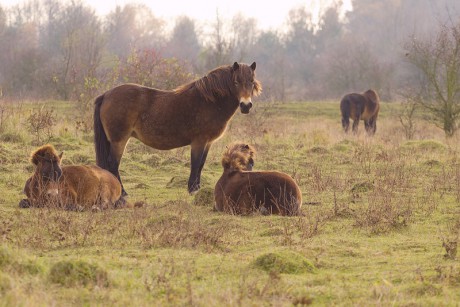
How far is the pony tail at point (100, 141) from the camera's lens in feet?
40.5

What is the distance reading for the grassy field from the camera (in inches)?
221

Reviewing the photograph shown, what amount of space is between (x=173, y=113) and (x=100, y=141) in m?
1.29

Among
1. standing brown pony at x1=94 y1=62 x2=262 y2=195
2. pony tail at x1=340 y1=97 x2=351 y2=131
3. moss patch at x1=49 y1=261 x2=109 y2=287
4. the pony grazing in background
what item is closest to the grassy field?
moss patch at x1=49 y1=261 x2=109 y2=287

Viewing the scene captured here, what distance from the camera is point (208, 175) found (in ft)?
47.3

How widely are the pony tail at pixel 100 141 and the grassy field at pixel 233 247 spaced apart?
0.78 m

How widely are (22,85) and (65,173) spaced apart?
107 ft

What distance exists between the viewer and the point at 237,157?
34.5 feet

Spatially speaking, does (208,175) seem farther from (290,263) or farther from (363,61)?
(363,61)

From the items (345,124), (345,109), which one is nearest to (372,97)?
(345,109)

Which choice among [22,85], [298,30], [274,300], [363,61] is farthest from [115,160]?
[298,30]

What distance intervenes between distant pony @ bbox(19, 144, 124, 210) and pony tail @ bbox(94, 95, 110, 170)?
1757 millimetres

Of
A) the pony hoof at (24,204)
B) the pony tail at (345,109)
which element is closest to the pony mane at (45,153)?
the pony hoof at (24,204)

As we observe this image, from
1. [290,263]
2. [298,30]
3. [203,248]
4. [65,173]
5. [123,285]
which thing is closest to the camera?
[123,285]

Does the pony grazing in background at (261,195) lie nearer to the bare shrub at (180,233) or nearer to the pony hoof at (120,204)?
the bare shrub at (180,233)
